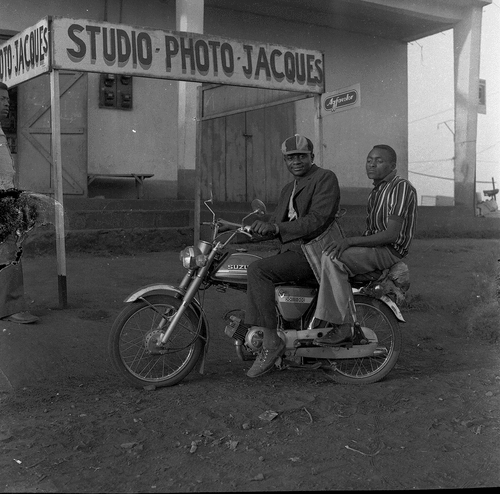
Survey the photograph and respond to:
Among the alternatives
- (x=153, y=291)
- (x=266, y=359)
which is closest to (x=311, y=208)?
(x=266, y=359)

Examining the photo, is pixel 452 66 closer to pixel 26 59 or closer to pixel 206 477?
pixel 26 59

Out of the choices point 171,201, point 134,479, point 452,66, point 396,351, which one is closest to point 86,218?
point 171,201

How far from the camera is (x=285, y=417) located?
3.50 metres

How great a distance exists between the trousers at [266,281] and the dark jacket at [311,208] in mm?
137

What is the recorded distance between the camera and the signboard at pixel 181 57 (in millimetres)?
4921

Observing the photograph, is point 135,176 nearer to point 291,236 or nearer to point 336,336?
point 291,236

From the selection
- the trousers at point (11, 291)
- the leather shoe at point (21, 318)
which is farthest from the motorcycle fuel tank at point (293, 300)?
the trousers at point (11, 291)

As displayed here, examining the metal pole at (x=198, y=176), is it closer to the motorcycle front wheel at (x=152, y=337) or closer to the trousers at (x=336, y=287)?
the motorcycle front wheel at (x=152, y=337)

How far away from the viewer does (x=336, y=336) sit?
4020mm

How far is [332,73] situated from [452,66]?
229 cm

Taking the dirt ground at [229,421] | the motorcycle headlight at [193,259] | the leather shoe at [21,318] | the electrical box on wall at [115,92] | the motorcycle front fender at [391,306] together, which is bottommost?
the dirt ground at [229,421]

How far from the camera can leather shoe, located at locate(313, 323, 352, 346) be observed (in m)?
4.01

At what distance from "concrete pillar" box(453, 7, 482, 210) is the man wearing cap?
26.3 feet

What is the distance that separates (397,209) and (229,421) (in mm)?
1663
